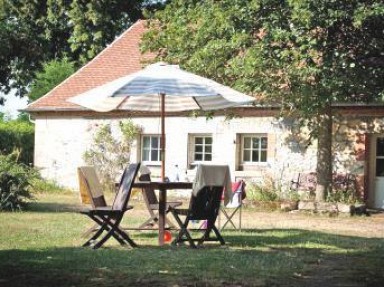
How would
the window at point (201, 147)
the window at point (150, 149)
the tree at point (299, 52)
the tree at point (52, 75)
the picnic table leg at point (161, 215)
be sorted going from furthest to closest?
the tree at point (52, 75) → the window at point (150, 149) → the window at point (201, 147) → the tree at point (299, 52) → the picnic table leg at point (161, 215)

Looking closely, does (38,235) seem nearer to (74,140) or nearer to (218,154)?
(218,154)

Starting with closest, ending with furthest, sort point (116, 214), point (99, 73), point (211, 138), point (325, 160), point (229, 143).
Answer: point (116, 214)
point (325, 160)
point (229, 143)
point (211, 138)
point (99, 73)

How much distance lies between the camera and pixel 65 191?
22984 mm

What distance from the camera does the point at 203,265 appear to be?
7.74 metres

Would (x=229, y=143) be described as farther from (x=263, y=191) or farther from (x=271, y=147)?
(x=263, y=191)

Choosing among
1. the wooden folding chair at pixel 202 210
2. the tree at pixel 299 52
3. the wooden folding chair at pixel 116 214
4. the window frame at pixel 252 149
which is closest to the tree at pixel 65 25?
the window frame at pixel 252 149

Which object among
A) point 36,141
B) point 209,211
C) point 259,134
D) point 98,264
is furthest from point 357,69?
point 36,141

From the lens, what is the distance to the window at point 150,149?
71.7 ft

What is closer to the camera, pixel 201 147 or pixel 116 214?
pixel 116 214

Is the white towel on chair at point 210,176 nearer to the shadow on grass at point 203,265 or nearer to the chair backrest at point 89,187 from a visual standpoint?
the shadow on grass at point 203,265

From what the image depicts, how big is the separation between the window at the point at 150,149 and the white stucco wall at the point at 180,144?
28 cm

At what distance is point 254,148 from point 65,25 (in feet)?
48.3

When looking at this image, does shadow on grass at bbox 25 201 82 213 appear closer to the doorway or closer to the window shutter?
the window shutter

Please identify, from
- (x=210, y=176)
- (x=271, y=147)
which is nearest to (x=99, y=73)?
(x=271, y=147)
